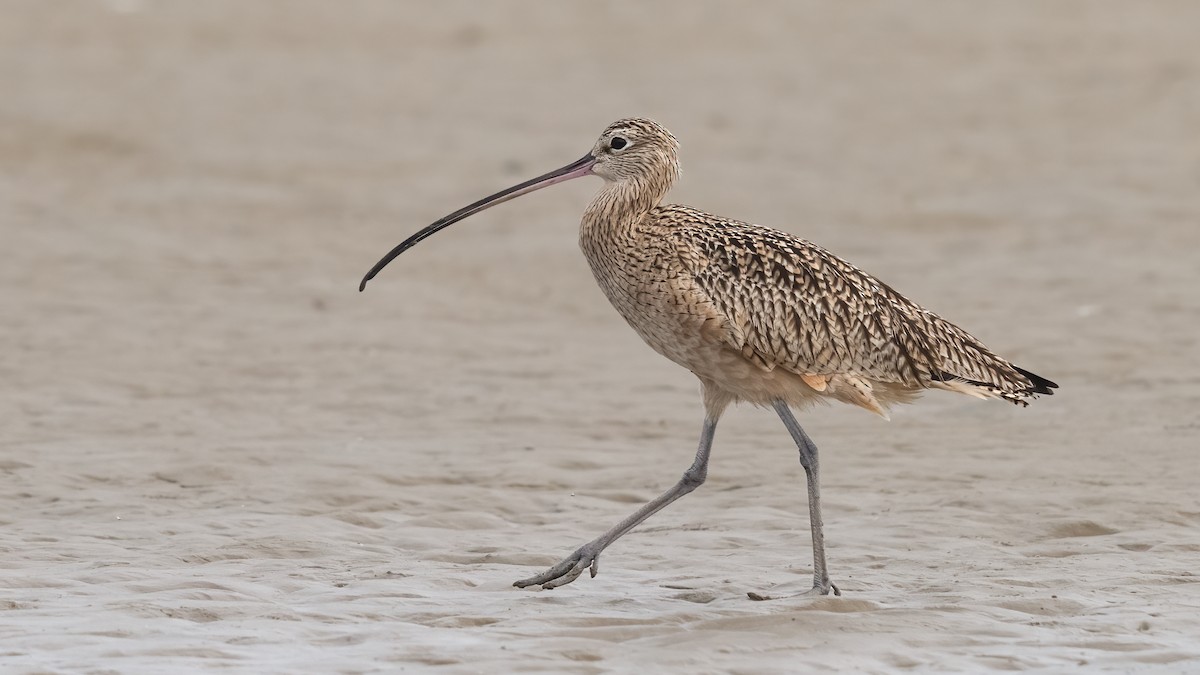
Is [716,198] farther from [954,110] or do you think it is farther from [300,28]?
[300,28]

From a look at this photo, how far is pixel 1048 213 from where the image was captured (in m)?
13.1

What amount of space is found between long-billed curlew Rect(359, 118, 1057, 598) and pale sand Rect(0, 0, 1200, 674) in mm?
605

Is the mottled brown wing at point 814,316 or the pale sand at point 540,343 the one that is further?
the mottled brown wing at point 814,316

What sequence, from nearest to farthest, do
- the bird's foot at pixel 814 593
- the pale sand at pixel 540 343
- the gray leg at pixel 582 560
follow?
the pale sand at pixel 540 343 < the bird's foot at pixel 814 593 < the gray leg at pixel 582 560

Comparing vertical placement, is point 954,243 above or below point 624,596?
above

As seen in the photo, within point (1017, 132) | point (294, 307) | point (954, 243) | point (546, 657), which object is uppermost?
point (1017, 132)

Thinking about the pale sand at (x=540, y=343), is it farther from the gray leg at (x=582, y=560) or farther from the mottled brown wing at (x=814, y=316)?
the mottled brown wing at (x=814, y=316)

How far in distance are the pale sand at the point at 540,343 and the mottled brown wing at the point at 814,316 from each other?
2.38ft

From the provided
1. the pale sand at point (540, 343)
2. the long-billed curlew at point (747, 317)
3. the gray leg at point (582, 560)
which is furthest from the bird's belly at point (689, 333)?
the pale sand at point (540, 343)

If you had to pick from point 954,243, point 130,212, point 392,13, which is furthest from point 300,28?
point 954,243

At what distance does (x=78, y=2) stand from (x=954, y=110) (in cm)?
753

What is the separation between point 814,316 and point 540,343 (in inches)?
158

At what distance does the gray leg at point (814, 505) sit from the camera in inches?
253

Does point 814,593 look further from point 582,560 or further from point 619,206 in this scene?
A: point 619,206
